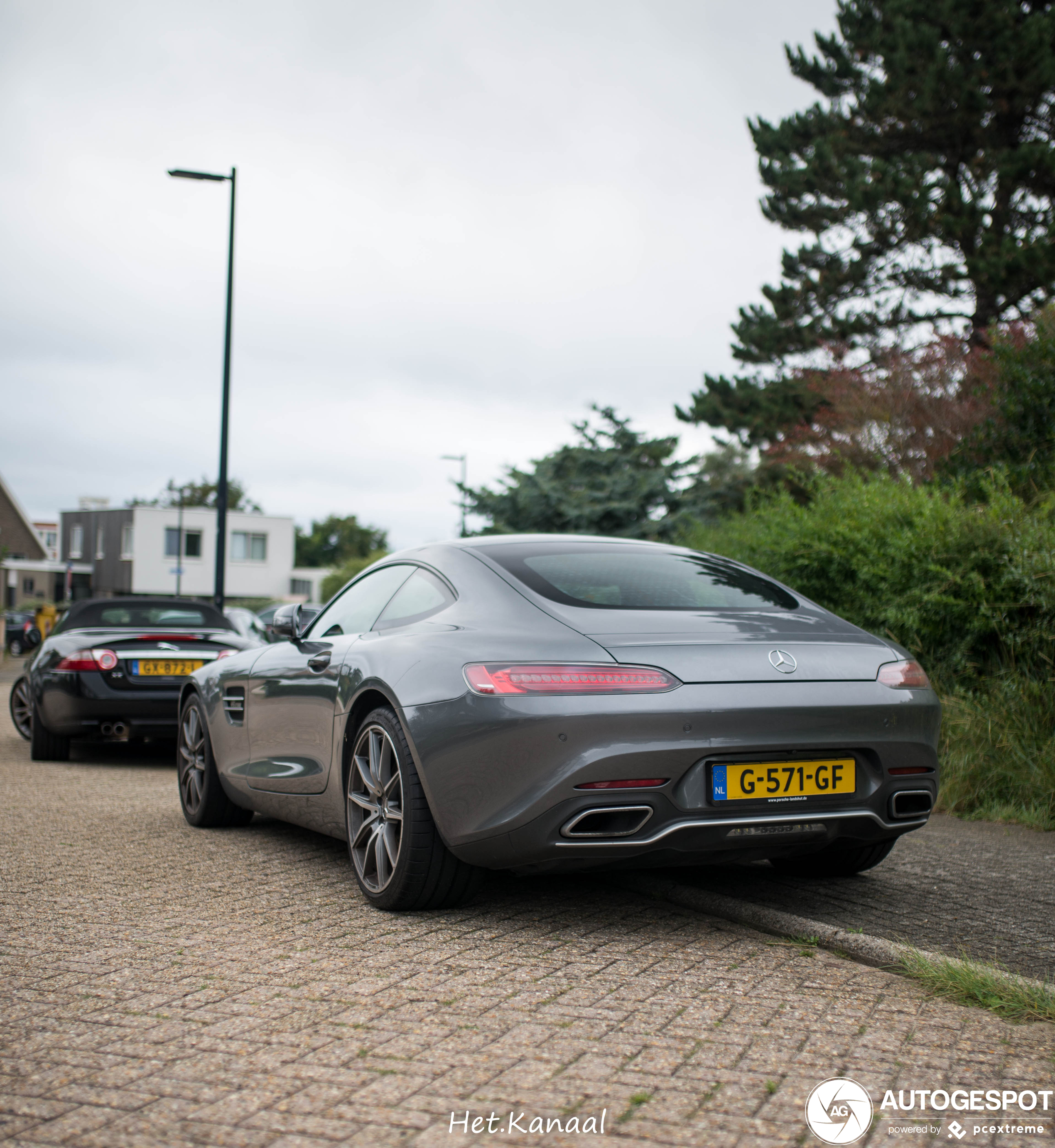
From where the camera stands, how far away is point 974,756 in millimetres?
6879

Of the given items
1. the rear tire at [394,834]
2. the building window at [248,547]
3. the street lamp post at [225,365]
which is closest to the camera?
the rear tire at [394,834]

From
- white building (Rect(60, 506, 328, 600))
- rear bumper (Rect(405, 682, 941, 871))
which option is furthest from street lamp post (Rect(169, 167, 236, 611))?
white building (Rect(60, 506, 328, 600))

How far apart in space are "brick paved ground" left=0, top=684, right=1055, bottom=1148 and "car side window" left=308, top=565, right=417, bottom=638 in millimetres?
1148

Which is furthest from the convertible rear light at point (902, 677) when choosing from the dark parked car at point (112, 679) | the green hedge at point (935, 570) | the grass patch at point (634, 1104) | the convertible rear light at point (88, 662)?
the convertible rear light at point (88, 662)

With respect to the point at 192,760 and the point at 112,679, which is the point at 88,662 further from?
the point at 192,760

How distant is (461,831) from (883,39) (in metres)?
22.5

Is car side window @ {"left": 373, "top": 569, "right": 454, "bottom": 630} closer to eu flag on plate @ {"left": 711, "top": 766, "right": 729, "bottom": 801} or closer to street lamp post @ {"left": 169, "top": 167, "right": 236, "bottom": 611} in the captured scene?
eu flag on plate @ {"left": 711, "top": 766, "right": 729, "bottom": 801}

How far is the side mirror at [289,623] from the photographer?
5.59 metres

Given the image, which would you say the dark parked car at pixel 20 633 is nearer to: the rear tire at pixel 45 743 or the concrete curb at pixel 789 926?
the rear tire at pixel 45 743

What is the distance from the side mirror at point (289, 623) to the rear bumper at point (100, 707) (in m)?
3.86

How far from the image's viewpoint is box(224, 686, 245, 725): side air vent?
577 cm

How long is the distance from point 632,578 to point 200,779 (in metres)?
3.00

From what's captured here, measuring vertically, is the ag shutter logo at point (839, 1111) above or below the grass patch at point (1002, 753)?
below

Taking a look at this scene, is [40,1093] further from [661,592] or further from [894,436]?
[894,436]
